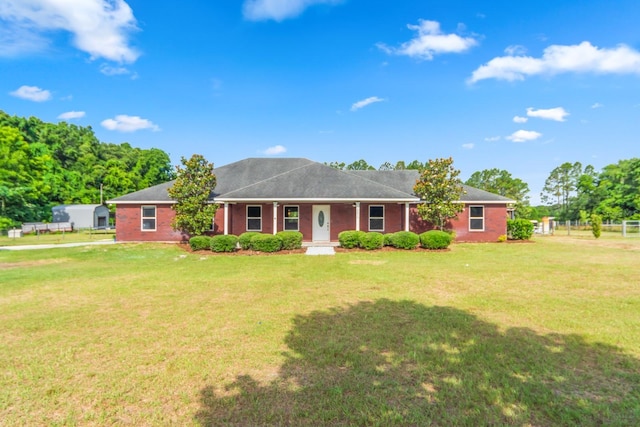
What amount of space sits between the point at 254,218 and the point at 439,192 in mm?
10621

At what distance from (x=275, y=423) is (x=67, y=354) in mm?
3102

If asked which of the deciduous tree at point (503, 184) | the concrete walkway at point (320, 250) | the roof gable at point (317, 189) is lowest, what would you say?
the concrete walkway at point (320, 250)

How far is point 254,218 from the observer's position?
1906 cm

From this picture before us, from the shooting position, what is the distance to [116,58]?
17.6m

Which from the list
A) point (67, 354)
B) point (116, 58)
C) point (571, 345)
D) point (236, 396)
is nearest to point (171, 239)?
point (116, 58)

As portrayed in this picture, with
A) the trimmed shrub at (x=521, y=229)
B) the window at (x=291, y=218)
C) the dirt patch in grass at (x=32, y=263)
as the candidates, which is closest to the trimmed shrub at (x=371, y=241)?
the window at (x=291, y=218)

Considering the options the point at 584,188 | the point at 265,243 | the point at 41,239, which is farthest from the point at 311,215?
the point at 584,188

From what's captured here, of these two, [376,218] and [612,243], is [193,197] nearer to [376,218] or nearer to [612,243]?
[376,218]

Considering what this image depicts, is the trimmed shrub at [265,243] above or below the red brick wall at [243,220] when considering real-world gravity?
below

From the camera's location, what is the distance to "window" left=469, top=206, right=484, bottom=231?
19.6m

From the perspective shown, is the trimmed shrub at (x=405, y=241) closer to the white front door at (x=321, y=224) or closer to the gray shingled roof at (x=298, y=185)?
the gray shingled roof at (x=298, y=185)

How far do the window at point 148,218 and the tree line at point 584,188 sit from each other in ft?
83.9

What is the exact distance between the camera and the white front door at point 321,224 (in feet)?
61.9

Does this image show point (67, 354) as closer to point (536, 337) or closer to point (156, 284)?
point (156, 284)
